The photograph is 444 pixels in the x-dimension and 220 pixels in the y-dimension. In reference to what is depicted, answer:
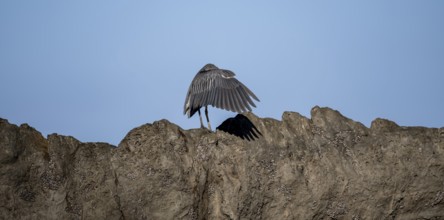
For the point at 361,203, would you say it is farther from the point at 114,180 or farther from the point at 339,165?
the point at 114,180

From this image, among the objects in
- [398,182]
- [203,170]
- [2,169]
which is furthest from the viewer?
[398,182]

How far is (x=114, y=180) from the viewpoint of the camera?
10820 millimetres

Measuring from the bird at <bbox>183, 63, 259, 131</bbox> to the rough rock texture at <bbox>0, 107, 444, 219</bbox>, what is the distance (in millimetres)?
304

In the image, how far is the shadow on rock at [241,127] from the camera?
37.8 ft

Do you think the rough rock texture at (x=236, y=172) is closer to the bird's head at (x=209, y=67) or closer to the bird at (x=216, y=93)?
the bird at (x=216, y=93)

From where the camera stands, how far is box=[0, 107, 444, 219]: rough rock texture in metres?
10.5

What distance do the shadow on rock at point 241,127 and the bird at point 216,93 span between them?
15cm

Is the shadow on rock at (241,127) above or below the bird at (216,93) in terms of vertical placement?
below

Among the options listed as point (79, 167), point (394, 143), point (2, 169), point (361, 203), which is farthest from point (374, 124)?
point (2, 169)

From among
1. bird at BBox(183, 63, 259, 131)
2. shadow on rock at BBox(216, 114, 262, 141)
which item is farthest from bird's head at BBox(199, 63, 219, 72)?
shadow on rock at BBox(216, 114, 262, 141)

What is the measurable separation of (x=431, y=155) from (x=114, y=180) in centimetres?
490

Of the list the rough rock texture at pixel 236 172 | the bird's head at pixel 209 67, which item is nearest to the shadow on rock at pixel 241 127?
the rough rock texture at pixel 236 172

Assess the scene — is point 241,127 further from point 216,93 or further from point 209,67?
point 209,67

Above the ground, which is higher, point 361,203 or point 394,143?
point 394,143
